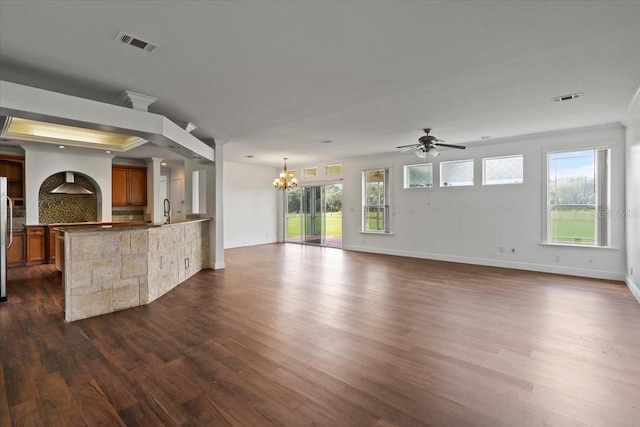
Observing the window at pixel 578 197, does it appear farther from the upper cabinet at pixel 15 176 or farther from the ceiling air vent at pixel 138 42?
the upper cabinet at pixel 15 176

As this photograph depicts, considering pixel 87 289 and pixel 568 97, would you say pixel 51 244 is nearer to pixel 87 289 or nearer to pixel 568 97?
pixel 87 289

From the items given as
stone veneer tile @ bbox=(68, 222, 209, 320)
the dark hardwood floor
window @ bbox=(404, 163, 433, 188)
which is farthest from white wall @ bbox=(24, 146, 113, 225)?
window @ bbox=(404, 163, 433, 188)

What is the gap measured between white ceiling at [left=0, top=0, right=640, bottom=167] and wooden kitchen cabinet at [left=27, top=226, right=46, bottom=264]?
196 inches

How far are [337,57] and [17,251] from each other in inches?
320

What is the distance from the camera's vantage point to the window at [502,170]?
21.6 ft

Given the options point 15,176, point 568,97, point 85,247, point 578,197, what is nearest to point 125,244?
point 85,247

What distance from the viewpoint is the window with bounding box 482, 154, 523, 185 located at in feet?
21.6

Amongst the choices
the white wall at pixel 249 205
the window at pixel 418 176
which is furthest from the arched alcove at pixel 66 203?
the window at pixel 418 176

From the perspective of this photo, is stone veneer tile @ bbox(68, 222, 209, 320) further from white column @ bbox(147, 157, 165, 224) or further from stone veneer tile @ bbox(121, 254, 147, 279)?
white column @ bbox(147, 157, 165, 224)

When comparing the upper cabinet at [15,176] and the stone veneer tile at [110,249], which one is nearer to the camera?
the stone veneer tile at [110,249]

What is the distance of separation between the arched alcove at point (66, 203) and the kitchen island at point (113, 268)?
4438 mm

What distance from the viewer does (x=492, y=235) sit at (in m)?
6.86

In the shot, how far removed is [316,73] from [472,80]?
176 centimetres

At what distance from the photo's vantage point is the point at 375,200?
29.5 feet
